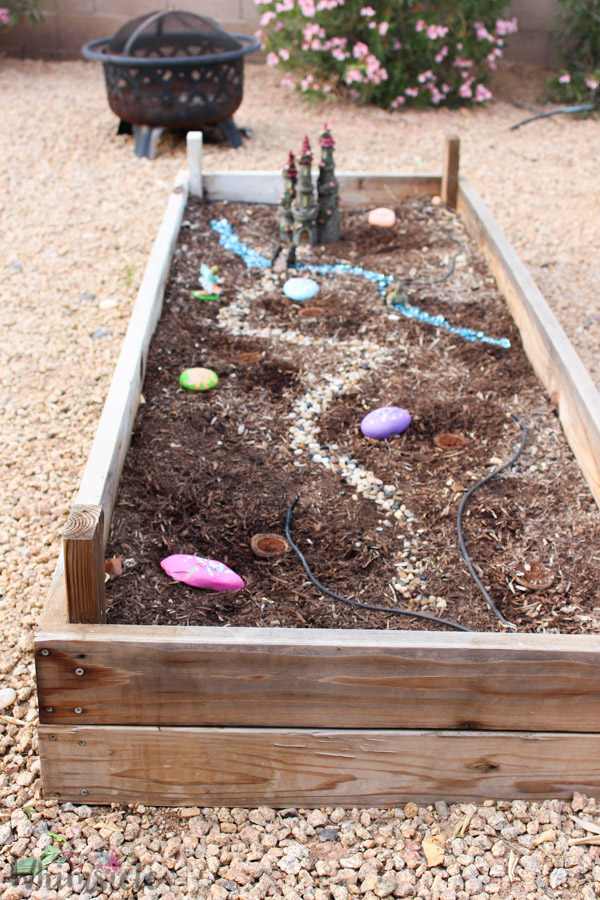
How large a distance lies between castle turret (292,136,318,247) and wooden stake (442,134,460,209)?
3.28 feet

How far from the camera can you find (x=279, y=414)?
3395 mm

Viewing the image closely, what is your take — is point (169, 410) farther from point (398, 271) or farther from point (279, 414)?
point (398, 271)

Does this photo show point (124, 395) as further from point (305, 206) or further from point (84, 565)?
point (305, 206)

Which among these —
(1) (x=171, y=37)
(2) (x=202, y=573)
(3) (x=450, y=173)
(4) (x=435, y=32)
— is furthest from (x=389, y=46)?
(2) (x=202, y=573)

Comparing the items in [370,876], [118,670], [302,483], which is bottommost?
[370,876]

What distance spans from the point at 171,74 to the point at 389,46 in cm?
242

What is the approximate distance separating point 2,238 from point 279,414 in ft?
9.33

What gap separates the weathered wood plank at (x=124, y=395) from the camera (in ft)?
8.02

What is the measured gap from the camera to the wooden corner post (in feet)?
6.13

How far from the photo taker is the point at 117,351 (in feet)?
13.7

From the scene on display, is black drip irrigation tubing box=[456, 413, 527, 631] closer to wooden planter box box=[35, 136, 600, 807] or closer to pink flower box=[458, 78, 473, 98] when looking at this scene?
wooden planter box box=[35, 136, 600, 807]

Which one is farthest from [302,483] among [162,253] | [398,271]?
[398,271]

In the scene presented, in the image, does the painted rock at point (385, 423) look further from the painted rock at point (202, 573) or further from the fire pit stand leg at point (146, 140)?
the fire pit stand leg at point (146, 140)

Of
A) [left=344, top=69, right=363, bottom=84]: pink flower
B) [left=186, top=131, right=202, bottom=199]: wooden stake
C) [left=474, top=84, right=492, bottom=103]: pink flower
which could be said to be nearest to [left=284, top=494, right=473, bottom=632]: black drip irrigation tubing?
[left=186, top=131, right=202, bottom=199]: wooden stake
